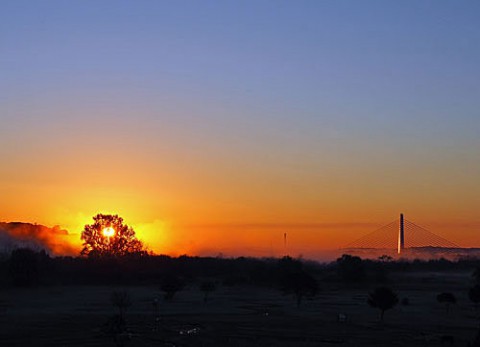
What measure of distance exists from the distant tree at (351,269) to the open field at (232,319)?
15.8 metres

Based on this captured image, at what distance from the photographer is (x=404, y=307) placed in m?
101

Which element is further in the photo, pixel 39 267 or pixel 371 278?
pixel 371 278

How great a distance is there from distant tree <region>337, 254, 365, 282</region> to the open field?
15.8m

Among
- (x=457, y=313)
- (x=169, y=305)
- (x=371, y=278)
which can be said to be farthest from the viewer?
(x=371, y=278)

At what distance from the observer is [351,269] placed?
493ft

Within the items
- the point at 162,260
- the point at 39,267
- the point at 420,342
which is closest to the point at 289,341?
the point at 420,342

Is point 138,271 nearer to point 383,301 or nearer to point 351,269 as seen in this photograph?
point 351,269

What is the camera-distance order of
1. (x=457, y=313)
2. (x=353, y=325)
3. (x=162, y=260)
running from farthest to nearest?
(x=162, y=260)
(x=457, y=313)
(x=353, y=325)

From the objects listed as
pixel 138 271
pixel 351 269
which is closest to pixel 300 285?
pixel 351 269

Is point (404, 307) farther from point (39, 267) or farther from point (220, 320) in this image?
point (39, 267)

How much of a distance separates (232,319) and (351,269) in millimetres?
74634

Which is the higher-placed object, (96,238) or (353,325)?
(96,238)

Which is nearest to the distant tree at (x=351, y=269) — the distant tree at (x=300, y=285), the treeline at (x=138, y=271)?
the treeline at (x=138, y=271)

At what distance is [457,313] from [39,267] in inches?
3105
